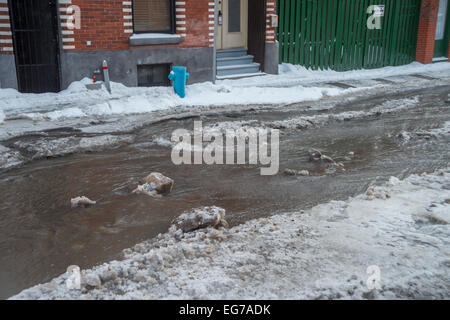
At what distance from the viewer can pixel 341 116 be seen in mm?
9867

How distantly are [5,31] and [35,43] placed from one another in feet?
2.73

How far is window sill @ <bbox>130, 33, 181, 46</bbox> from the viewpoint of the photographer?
1152 centimetres

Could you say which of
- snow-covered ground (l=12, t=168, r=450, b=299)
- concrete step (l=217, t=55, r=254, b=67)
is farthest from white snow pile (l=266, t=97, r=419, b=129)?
concrete step (l=217, t=55, r=254, b=67)

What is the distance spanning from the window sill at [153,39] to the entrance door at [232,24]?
7.38 ft

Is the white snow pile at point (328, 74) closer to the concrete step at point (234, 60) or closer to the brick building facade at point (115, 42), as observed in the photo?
the brick building facade at point (115, 42)

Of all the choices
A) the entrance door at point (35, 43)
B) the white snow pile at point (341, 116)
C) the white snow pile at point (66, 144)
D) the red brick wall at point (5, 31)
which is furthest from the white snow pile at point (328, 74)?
the white snow pile at point (66, 144)

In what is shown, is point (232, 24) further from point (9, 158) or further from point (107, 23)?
point (9, 158)

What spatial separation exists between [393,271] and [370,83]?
11.0 m

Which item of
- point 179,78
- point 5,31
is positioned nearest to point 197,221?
point 179,78

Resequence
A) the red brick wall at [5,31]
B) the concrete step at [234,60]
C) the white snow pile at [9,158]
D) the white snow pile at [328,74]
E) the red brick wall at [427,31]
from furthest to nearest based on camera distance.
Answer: the red brick wall at [427,31]
the concrete step at [234,60]
the white snow pile at [328,74]
the red brick wall at [5,31]
the white snow pile at [9,158]

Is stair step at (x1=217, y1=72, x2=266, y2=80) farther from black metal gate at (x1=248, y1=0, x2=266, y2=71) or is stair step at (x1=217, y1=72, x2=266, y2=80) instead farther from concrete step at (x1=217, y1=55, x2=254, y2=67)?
concrete step at (x1=217, y1=55, x2=254, y2=67)

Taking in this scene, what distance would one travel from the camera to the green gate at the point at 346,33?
14742 millimetres

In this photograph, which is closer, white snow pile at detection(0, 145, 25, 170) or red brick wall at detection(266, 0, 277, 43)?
white snow pile at detection(0, 145, 25, 170)

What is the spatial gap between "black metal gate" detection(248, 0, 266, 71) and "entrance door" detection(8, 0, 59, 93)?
5905 mm
